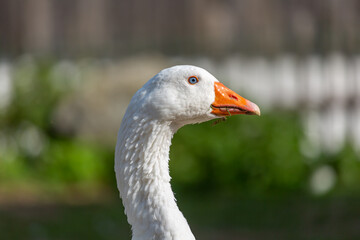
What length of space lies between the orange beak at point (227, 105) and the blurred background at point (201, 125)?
12.4 feet

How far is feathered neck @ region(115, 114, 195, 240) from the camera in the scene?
3043 mm

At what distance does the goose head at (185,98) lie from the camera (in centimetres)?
306

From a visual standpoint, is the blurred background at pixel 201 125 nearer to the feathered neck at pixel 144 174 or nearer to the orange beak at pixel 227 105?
the feathered neck at pixel 144 174

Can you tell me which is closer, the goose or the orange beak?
the goose

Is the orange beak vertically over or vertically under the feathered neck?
→ over

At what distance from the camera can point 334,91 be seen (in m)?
9.09

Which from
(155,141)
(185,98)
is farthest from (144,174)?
(185,98)

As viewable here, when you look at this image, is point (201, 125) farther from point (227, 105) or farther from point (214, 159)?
point (227, 105)

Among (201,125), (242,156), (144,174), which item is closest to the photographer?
(144,174)

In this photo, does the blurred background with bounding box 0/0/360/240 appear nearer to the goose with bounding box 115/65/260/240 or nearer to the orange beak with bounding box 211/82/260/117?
the goose with bounding box 115/65/260/240

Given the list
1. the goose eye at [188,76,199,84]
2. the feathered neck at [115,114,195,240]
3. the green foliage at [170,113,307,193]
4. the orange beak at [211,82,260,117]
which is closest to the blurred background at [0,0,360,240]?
the green foliage at [170,113,307,193]

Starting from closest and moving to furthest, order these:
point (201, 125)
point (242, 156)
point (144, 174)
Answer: point (144, 174)
point (242, 156)
point (201, 125)

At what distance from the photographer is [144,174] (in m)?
3.10

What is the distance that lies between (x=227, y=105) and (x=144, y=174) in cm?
61
